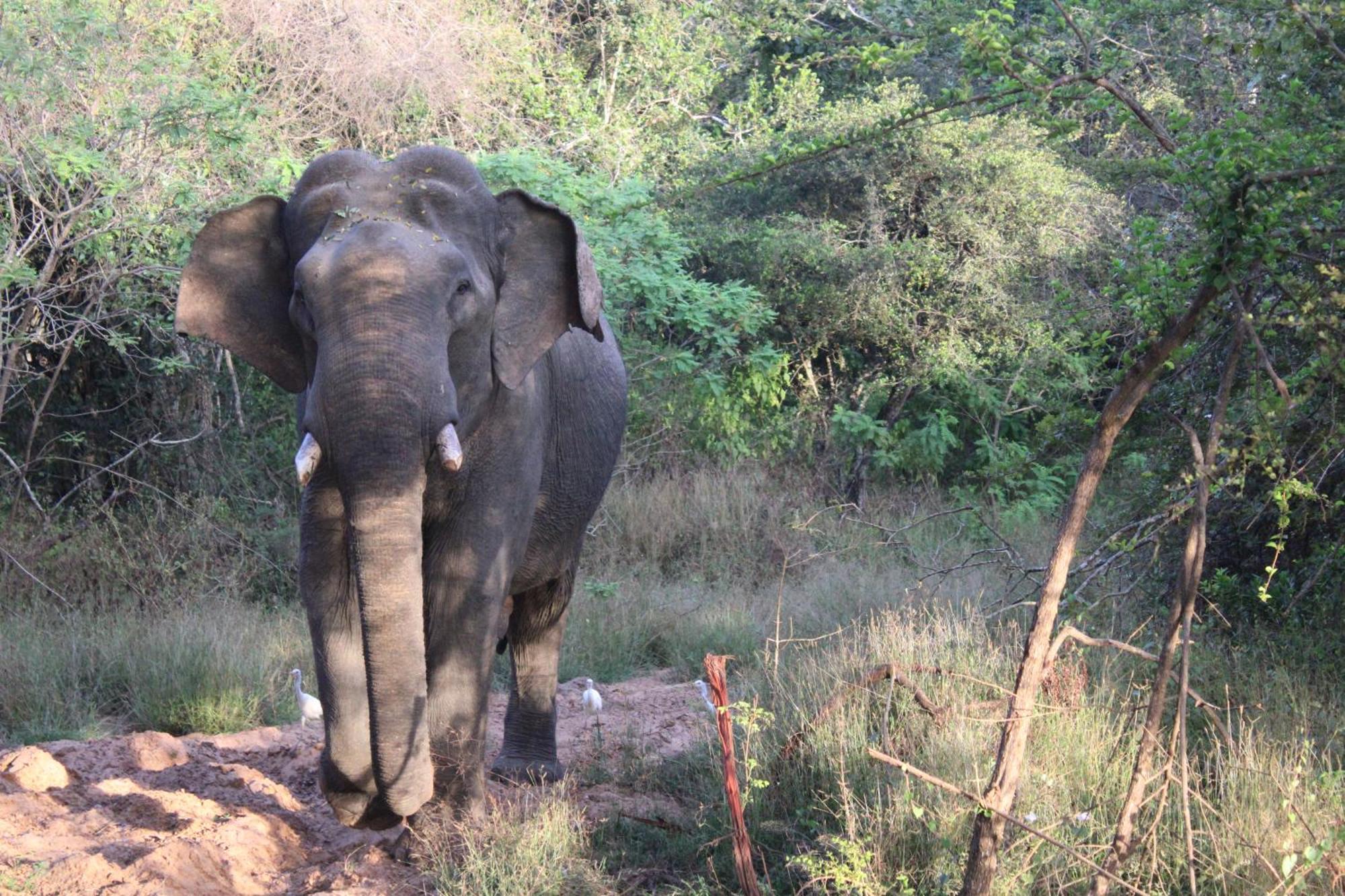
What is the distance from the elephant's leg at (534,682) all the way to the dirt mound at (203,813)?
0.24 metres

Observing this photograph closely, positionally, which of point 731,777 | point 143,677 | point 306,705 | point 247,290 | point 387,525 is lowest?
point 143,677

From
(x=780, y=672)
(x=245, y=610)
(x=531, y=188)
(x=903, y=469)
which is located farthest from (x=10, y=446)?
(x=903, y=469)

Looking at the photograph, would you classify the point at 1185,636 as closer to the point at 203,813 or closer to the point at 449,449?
the point at 449,449

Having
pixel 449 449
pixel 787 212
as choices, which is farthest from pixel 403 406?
pixel 787 212

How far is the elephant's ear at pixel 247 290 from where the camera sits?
6145mm

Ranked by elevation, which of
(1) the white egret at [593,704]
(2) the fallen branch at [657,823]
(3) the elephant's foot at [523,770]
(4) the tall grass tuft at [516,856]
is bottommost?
(1) the white egret at [593,704]

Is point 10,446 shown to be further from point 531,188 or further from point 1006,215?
point 1006,215

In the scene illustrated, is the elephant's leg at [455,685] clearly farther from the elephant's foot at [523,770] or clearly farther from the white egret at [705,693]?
the white egret at [705,693]

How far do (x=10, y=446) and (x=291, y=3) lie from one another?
18.5 feet

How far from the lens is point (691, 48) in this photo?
20.3 metres

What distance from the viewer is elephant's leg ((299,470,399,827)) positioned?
18.7 feet

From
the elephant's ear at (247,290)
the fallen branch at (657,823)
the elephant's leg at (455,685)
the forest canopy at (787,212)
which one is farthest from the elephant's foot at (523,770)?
the forest canopy at (787,212)

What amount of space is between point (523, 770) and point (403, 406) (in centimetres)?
289

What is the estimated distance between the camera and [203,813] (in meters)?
6.41
